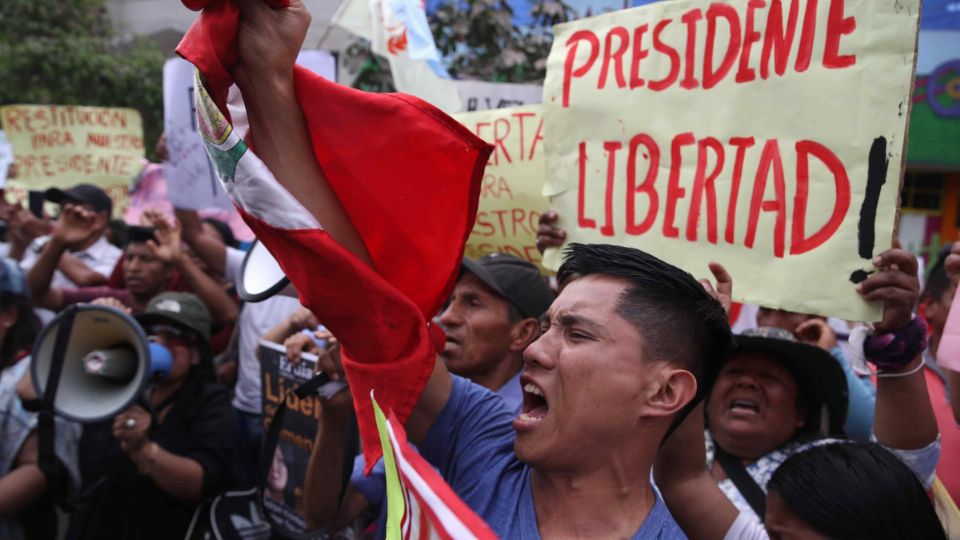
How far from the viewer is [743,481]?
91.2 inches

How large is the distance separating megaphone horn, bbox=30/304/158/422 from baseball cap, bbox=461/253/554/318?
1.19 metres

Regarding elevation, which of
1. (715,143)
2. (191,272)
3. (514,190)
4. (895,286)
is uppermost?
(715,143)

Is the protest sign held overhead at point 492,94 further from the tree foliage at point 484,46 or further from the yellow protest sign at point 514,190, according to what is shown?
the tree foliage at point 484,46

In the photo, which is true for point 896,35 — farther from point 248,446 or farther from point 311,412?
point 248,446

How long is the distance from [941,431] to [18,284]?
320cm

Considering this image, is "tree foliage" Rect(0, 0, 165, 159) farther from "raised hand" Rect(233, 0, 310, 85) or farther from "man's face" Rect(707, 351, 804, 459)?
"raised hand" Rect(233, 0, 310, 85)

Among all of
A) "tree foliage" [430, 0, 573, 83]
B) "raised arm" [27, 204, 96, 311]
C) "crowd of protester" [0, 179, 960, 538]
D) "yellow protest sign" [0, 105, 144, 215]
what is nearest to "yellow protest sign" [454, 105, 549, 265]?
"crowd of protester" [0, 179, 960, 538]

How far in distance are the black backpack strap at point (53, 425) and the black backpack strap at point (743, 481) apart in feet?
7.17

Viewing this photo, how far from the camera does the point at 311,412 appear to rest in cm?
281

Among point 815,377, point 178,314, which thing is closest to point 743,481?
point 815,377

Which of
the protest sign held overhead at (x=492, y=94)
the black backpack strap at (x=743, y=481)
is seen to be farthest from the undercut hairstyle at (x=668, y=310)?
the protest sign held overhead at (x=492, y=94)

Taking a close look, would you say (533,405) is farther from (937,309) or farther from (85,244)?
(85,244)

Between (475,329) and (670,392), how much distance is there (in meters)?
1.21

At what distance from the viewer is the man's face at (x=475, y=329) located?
2621mm
